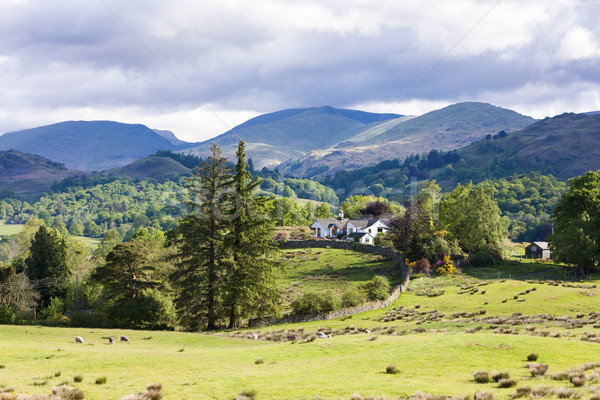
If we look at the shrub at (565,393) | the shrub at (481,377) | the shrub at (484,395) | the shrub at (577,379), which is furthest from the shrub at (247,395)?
the shrub at (577,379)

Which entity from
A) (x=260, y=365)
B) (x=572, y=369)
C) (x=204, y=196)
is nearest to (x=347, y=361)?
(x=260, y=365)

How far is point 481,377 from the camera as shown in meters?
16.9

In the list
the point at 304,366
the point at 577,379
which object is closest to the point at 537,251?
the point at 304,366

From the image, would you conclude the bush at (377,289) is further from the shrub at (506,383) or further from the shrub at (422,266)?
the shrub at (506,383)

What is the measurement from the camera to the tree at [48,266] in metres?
69.1

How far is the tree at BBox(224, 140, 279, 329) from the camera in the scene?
1705 inches

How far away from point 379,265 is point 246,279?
39186 mm

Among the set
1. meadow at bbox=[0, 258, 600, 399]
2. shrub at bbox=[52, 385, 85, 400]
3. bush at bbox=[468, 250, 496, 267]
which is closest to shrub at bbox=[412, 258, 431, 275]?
bush at bbox=[468, 250, 496, 267]

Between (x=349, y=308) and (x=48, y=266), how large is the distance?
48.3 metres

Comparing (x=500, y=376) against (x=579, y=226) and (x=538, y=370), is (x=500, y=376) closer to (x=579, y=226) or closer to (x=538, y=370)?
(x=538, y=370)

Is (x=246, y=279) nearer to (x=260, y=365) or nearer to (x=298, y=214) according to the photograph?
(x=260, y=365)

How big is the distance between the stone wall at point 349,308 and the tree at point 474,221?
12.6 meters

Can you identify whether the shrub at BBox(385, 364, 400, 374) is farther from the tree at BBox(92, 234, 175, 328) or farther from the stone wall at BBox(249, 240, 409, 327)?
the tree at BBox(92, 234, 175, 328)

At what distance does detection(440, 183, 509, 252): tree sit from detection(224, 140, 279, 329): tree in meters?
48.3
